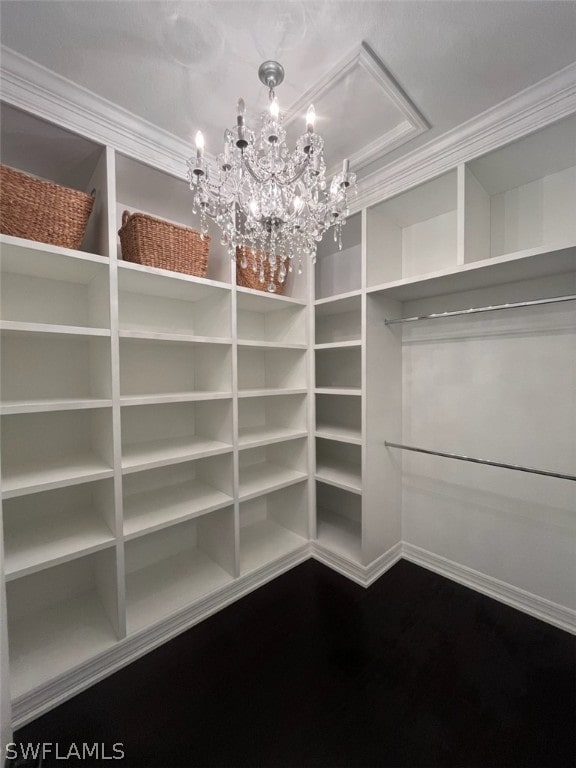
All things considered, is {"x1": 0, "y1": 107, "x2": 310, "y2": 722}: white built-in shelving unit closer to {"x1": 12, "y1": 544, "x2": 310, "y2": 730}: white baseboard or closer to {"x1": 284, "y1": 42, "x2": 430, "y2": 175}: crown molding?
{"x1": 12, "y1": 544, "x2": 310, "y2": 730}: white baseboard

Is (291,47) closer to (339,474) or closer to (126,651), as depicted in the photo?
(339,474)

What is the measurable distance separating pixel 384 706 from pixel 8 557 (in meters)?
1.66

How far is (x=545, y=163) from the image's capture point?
152cm

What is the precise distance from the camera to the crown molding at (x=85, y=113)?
1.17 metres

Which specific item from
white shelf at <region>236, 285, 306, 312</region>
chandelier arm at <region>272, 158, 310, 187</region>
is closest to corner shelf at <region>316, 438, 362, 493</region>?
white shelf at <region>236, 285, 306, 312</region>

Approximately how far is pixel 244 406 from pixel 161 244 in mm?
1254

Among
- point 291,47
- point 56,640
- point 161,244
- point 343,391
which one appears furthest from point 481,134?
point 56,640

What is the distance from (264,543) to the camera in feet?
7.19

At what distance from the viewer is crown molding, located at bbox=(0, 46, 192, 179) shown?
1.17 meters

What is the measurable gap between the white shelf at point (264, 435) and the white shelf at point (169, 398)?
33 cm

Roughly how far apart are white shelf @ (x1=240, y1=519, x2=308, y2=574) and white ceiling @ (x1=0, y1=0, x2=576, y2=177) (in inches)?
97.5

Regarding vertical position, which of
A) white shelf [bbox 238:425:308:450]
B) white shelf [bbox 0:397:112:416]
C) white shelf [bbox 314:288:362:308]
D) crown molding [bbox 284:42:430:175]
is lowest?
white shelf [bbox 238:425:308:450]

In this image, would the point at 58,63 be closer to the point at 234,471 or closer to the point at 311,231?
the point at 311,231

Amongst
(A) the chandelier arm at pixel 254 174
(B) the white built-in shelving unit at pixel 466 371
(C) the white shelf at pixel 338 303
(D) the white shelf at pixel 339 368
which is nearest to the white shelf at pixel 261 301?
(C) the white shelf at pixel 338 303
